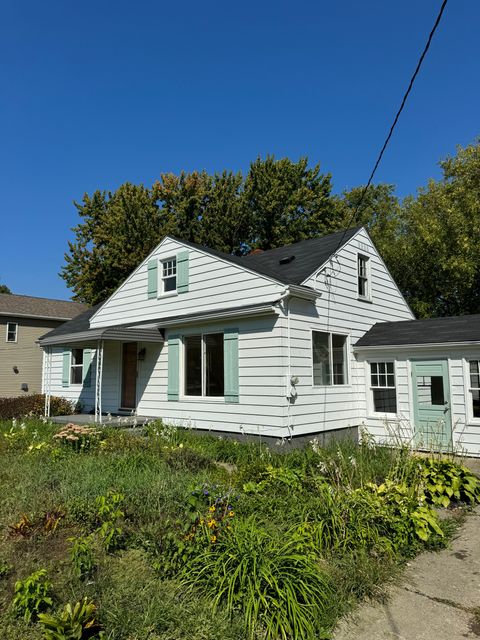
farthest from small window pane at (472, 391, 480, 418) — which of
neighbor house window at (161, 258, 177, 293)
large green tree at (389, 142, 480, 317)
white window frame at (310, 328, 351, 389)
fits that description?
large green tree at (389, 142, 480, 317)

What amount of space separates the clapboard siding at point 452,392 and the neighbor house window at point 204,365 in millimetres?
4175

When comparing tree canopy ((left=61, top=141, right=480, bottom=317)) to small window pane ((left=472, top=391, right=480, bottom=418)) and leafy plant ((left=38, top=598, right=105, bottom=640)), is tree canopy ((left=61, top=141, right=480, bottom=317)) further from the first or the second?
leafy plant ((left=38, top=598, right=105, bottom=640))

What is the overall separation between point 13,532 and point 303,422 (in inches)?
268

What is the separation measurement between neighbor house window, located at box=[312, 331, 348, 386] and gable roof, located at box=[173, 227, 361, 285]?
1657 millimetres

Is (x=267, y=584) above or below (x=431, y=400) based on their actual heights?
below

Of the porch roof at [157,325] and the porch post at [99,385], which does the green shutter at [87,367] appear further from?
the porch post at [99,385]

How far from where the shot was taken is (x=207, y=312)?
37.3ft

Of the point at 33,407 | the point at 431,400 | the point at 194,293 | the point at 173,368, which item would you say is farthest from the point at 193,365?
the point at 33,407

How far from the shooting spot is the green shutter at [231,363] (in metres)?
10.5

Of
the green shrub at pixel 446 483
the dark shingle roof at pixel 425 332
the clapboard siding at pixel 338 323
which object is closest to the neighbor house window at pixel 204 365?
the clapboard siding at pixel 338 323

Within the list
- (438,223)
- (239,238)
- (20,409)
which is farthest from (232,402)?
(239,238)

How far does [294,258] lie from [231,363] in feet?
13.5

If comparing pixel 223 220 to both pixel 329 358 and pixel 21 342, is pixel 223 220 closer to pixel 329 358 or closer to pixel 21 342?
pixel 21 342

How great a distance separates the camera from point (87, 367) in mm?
15688
